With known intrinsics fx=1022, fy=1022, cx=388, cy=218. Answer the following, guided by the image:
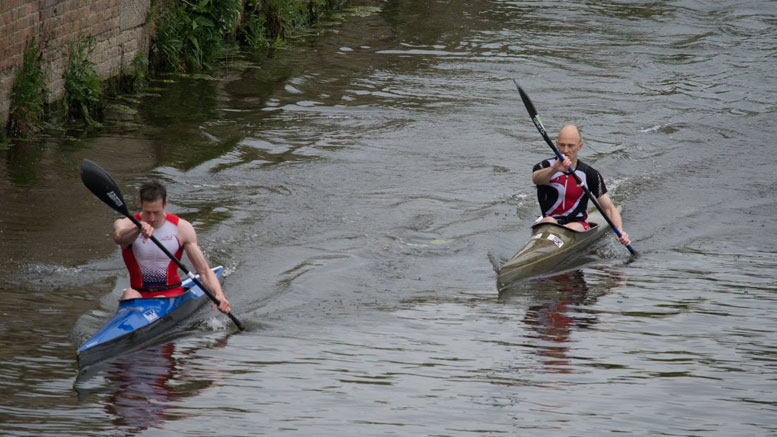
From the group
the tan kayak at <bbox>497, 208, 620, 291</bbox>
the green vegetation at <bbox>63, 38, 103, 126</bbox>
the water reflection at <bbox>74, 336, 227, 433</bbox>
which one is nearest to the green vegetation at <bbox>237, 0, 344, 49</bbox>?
the green vegetation at <bbox>63, 38, 103, 126</bbox>

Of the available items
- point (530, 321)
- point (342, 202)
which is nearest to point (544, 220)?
point (530, 321)

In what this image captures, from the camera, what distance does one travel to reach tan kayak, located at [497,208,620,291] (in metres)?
8.54

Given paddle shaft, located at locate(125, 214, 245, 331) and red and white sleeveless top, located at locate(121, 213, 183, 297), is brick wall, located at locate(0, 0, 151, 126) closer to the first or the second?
red and white sleeveless top, located at locate(121, 213, 183, 297)

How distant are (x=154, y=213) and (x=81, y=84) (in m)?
6.04

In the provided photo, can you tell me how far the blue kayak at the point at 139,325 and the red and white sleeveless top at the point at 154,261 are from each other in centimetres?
12

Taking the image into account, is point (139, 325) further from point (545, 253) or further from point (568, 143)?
point (568, 143)

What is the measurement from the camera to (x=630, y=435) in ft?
18.8

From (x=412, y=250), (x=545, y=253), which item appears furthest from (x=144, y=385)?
(x=545, y=253)

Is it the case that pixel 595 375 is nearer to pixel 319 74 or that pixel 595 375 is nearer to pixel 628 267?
pixel 628 267

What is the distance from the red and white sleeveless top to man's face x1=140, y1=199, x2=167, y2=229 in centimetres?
7

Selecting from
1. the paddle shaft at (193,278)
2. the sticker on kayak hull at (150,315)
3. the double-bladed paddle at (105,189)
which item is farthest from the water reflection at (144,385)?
the double-bladed paddle at (105,189)

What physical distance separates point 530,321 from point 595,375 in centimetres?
114

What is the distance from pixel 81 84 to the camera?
12312 mm

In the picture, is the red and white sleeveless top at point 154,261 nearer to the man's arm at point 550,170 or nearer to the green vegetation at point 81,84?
the man's arm at point 550,170
